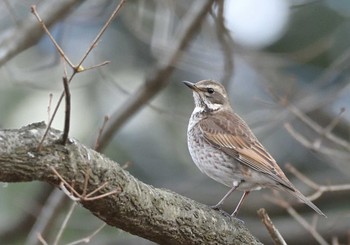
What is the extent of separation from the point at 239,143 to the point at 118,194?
109 inches

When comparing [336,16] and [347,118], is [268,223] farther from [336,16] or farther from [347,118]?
[336,16]

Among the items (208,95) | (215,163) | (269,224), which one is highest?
(208,95)

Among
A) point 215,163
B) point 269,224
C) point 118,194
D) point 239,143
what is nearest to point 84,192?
point 118,194

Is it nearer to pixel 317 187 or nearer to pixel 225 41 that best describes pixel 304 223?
pixel 317 187

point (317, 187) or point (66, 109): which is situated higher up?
point (66, 109)

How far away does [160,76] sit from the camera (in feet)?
29.0

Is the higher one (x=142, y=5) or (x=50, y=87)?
(x=142, y=5)

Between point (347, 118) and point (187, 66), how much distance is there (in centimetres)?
226

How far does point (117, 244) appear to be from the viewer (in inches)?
385

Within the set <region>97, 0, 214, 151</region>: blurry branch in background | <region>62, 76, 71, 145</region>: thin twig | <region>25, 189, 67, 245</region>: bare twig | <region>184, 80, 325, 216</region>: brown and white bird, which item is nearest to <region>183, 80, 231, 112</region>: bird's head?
Result: <region>184, 80, 325, 216</region>: brown and white bird

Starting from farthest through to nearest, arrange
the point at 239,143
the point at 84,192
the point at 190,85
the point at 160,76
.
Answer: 1. the point at 160,76
2. the point at 190,85
3. the point at 239,143
4. the point at 84,192

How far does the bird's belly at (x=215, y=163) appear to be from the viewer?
7121 mm

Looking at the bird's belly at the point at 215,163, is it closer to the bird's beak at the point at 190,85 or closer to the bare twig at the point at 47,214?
the bird's beak at the point at 190,85

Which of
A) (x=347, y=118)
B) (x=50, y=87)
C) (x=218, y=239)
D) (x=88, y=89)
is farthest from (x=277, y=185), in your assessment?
(x=88, y=89)
